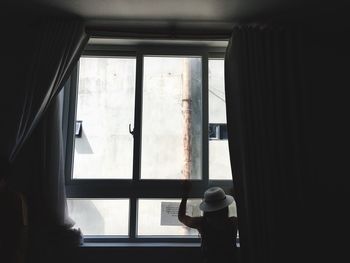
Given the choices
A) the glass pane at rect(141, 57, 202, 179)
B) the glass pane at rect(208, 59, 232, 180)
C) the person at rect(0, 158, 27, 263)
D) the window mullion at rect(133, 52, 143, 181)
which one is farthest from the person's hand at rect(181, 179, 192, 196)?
the person at rect(0, 158, 27, 263)

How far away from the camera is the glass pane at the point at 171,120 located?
227cm

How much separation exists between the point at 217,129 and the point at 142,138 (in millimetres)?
600

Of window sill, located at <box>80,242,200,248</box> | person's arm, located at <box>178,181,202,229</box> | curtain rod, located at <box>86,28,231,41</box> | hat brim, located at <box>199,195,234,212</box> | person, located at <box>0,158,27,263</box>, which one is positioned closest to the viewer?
person, located at <box>0,158,27,263</box>

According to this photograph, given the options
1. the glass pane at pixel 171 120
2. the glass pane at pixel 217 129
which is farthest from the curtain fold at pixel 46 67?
the glass pane at pixel 217 129

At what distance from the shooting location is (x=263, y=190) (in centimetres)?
193

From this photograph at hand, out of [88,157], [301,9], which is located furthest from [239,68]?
[88,157]

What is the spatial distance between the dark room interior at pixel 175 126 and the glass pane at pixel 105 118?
0.05ft

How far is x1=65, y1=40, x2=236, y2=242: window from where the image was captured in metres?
2.23

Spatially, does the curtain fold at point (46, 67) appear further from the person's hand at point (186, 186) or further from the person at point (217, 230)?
the person at point (217, 230)

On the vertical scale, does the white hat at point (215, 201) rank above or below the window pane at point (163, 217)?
above

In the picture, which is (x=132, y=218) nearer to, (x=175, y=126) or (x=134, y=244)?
(x=134, y=244)

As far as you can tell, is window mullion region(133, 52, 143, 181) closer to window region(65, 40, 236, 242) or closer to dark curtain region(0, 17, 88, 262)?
window region(65, 40, 236, 242)

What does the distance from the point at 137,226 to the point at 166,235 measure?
23 centimetres

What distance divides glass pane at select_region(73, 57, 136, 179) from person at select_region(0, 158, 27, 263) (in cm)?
57
